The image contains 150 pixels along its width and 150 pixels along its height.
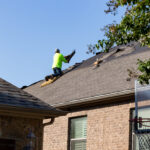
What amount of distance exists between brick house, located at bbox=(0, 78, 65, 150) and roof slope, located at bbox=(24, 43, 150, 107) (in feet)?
10.5

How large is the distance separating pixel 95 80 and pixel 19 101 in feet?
19.6

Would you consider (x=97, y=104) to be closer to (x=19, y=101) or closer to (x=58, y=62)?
(x=19, y=101)

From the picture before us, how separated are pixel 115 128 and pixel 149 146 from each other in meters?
6.18

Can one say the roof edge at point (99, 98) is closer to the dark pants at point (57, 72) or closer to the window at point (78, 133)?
the window at point (78, 133)

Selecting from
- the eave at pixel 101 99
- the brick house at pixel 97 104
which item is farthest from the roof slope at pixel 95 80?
the eave at pixel 101 99

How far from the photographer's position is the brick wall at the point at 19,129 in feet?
59.1

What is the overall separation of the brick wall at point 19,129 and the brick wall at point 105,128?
3.08 meters

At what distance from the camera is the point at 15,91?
1948 centimetres

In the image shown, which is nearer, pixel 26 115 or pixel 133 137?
pixel 26 115

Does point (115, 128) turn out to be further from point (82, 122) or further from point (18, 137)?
point (18, 137)

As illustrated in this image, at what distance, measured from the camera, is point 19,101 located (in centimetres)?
1841

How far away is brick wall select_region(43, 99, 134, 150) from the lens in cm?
2039

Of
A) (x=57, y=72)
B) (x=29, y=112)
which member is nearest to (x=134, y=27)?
(x=29, y=112)

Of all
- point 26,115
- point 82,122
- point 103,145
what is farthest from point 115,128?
point 26,115
